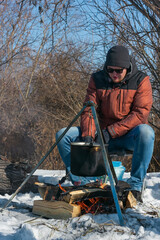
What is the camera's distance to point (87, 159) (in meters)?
2.87

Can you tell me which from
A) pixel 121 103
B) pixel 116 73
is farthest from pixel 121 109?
pixel 116 73

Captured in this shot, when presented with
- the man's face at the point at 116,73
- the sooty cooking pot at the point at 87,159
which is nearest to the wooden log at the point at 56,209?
the sooty cooking pot at the point at 87,159

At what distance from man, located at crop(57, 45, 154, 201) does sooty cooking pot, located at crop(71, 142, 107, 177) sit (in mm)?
466

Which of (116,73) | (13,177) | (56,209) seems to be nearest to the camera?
(56,209)

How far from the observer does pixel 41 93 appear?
33.5ft

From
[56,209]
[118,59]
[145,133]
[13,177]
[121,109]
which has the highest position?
[118,59]

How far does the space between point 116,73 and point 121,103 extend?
0.34m

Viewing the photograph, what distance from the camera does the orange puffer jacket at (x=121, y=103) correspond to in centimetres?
351

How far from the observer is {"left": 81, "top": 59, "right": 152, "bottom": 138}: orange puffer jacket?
3.51m

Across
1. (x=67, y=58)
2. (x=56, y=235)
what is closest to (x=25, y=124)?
(x=67, y=58)

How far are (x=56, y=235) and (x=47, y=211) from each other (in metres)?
0.54

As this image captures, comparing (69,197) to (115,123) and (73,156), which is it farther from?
(115,123)

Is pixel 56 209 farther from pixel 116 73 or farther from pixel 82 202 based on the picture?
pixel 116 73

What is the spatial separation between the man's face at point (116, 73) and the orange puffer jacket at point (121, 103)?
0.05 m
